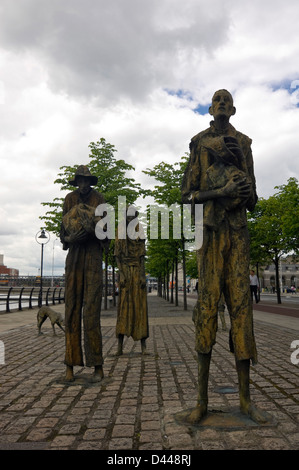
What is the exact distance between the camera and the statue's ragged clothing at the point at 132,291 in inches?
280

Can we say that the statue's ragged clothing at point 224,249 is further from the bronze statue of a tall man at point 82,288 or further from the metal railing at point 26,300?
the metal railing at point 26,300

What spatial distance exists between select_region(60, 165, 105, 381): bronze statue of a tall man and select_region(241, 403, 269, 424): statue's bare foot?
2.19 metres

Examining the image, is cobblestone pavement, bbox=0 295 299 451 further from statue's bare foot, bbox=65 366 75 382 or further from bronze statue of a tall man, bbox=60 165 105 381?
bronze statue of a tall man, bbox=60 165 105 381

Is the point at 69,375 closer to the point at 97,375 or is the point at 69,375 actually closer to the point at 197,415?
the point at 97,375

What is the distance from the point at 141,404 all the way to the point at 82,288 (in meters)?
1.70

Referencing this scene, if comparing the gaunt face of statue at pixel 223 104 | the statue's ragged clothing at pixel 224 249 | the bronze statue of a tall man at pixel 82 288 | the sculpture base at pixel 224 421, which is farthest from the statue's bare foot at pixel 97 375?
the gaunt face of statue at pixel 223 104

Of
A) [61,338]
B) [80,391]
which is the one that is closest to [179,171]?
[61,338]

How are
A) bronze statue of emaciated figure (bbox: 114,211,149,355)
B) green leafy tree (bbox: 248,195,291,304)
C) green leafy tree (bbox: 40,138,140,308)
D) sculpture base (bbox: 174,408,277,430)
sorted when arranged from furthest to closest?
green leafy tree (bbox: 248,195,291,304) → green leafy tree (bbox: 40,138,140,308) → bronze statue of emaciated figure (bbox: 114,211,149,355) → sculpture base (bbox: 174,408,277,430)

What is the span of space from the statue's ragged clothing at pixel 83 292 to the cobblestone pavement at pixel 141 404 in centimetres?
39

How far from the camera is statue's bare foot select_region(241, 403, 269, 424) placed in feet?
10.2

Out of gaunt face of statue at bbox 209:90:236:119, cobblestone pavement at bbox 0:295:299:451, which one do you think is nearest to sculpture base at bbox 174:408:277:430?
cobblestone pavement at bbox 0:295:299:451

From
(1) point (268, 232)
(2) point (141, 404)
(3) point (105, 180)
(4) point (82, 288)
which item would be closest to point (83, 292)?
(4) point (82, 288)

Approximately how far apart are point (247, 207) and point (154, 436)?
2.08 meters
